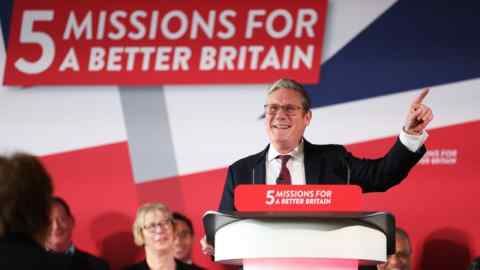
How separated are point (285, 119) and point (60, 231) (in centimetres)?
298

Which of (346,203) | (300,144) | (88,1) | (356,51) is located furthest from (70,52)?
(346,203)

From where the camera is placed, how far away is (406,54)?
5.99m

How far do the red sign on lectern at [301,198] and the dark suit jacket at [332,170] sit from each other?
67 cm

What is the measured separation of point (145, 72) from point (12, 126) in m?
0.93

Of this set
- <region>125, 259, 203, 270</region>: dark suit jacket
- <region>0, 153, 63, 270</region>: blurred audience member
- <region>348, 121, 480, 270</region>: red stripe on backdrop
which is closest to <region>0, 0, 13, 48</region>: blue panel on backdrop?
<region>125, 259, 203, 270</region>: dark suit jacket

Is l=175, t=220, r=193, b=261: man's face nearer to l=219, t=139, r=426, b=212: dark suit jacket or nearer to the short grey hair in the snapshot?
l=219, t=139, r=426, b=212: dark suit jacket

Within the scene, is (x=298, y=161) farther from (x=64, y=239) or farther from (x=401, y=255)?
(x=64, y=239)

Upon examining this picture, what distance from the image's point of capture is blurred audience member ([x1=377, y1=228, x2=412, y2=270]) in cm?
541

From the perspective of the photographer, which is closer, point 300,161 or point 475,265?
point 300,161

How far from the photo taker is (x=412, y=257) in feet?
19.5

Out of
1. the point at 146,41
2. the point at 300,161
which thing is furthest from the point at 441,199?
the point at 300,161

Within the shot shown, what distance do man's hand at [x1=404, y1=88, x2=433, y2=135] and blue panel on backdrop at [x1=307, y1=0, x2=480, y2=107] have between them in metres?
3.00

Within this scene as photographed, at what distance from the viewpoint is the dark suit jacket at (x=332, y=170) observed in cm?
316

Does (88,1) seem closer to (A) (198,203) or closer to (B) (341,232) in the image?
(A) (198,203)
